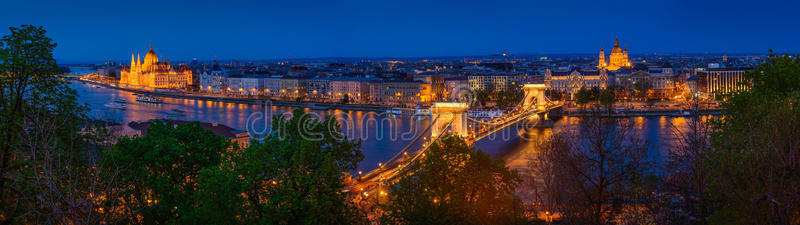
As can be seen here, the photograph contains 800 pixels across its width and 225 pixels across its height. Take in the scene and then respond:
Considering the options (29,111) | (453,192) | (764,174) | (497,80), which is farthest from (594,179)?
(497,80)

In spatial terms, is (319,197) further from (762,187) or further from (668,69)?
(668,69)

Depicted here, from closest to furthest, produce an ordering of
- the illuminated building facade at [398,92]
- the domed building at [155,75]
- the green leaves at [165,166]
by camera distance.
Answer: the green leaves at [165,166], the illuminated building facade at [398,92], the domed building at [155,75]

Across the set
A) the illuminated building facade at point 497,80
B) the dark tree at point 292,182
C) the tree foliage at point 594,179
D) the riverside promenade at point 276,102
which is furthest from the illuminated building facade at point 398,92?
the dark tree at point 292,182

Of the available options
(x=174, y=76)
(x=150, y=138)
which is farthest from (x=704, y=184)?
(x=174, y=76)

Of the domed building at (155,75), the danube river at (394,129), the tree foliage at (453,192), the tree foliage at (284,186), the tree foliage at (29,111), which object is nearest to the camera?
the tree foliage at (29,111)

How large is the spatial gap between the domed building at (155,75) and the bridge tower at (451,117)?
31.5 meters

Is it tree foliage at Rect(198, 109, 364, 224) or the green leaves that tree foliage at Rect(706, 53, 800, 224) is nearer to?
tree foliage at Rect(198, 109, 364, 224)

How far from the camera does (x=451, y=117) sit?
10.3 m

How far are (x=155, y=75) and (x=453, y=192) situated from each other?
38977 millimetres

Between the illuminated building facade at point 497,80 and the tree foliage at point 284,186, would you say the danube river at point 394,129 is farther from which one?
the illuminated building facade at point 497,80

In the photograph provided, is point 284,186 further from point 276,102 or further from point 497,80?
point 497,80

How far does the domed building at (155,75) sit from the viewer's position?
39.6m

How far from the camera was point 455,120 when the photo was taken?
1009 centimetres

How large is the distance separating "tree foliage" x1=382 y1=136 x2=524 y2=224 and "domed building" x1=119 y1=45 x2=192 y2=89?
37.2 meters
